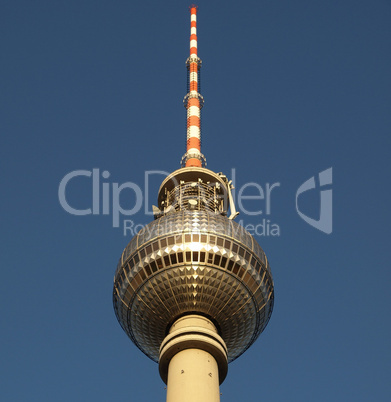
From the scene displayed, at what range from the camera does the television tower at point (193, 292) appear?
38.4 metres

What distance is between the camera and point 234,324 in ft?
136

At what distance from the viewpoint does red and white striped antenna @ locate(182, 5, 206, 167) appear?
2071 inches

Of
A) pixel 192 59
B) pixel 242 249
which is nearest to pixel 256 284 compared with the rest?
pixel 242 249

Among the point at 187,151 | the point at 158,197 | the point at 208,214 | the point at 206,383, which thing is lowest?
the point at 206,383

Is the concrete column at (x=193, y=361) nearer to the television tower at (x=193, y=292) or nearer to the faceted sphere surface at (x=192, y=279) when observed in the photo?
the television tower at (x=193, y=292)

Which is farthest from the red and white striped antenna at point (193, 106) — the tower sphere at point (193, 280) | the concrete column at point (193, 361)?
the concrete column at point (193, 361)

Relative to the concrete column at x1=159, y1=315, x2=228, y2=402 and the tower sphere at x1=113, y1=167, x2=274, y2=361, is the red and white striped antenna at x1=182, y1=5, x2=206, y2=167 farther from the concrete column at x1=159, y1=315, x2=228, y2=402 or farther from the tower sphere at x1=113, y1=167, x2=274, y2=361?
the concrete column at x1=159, y1=315, x2=228, y2=402

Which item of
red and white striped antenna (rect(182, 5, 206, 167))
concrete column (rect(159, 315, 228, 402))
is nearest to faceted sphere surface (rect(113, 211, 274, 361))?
concrete column (rect(159, 315, 228, 402))

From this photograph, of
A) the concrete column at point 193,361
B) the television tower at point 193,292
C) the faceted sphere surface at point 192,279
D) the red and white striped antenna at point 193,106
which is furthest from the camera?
the red and white striped antenna at point 193,106

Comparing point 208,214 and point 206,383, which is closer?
point 206,383

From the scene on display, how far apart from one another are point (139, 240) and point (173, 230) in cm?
205

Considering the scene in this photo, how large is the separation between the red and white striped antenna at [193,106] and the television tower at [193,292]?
9.44m

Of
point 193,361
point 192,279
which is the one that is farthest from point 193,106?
point 193,361

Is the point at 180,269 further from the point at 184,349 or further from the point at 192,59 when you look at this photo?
the point at 192,59
